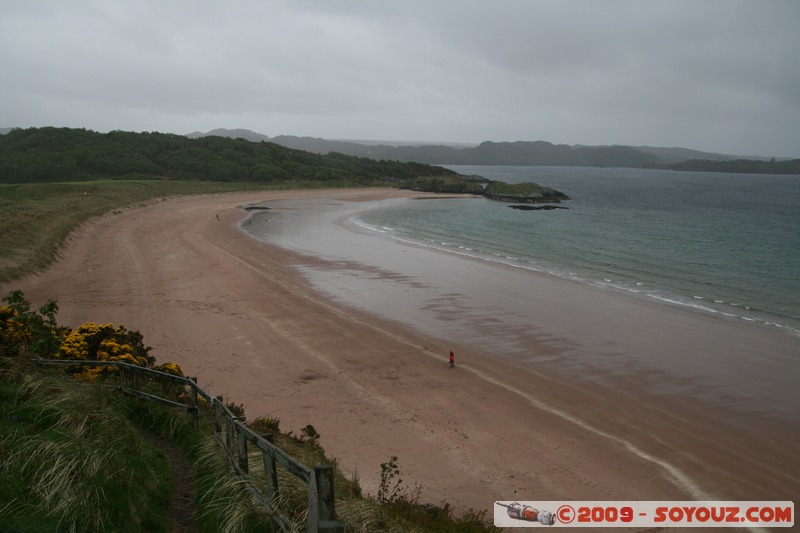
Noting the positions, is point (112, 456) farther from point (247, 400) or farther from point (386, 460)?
point (247, 400)

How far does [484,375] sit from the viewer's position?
46.6 feet

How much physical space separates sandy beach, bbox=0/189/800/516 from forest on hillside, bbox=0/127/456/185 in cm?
5131

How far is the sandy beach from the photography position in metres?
9.84

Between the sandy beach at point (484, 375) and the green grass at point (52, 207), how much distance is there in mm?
1157

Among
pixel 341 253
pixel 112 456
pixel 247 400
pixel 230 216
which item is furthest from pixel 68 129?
pixel 112 456

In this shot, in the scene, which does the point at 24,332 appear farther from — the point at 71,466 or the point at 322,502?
the point at 322,502

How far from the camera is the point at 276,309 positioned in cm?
1969

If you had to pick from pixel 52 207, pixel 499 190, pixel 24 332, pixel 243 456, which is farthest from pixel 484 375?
pixel 499 190

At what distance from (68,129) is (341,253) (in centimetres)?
7241

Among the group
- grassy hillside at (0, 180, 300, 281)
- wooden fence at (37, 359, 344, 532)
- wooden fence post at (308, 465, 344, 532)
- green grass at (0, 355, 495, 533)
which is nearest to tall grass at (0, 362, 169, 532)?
green grass at (0, 355, 495, 533)

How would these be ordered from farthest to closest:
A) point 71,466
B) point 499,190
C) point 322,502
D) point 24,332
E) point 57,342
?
1. point 499,190
2. point 57,342
3. point 24,332
4. point 71,466
5. point 322,502

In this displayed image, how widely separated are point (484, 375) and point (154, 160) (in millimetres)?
80738

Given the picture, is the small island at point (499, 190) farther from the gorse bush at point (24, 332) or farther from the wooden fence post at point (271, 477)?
the wooden fence post at point (271, 477)

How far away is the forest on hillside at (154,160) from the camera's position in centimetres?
6750
